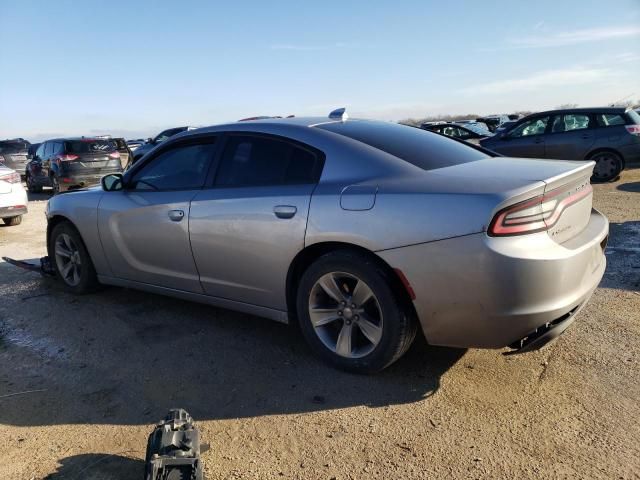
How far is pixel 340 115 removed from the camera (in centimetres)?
409

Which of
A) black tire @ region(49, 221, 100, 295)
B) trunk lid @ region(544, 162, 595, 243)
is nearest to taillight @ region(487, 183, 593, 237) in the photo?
trunk lid @ region(544, 162, 595, 243)

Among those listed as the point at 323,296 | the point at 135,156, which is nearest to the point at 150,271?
the point at 323,296

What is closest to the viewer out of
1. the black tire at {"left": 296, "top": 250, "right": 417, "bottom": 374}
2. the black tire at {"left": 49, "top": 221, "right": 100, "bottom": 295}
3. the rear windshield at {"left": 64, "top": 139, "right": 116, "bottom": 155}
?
the black tire at {"left": 296, "top": 250, "right": 417, "bottom": 374}

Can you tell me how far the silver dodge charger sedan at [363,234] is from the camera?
268cm

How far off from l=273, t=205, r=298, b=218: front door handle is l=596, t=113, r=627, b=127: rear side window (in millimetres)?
9976

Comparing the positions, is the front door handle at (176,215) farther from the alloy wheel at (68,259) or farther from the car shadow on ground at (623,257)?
the car shadow on ground at (623,257)

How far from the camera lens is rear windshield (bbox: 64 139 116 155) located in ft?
45.6

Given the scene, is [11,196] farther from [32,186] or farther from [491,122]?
[491,122]

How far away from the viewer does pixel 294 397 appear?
9.98 ft

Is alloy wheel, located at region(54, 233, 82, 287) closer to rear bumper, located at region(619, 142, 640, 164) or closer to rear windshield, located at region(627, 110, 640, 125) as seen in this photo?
rear bumper, located at region(619, 142, 640, 164)

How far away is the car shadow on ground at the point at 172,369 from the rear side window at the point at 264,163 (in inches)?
46.2

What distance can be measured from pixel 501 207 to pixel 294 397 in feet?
5.13

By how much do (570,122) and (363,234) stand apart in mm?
10108

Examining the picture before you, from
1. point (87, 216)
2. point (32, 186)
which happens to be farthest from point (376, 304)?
point (32, 186)
